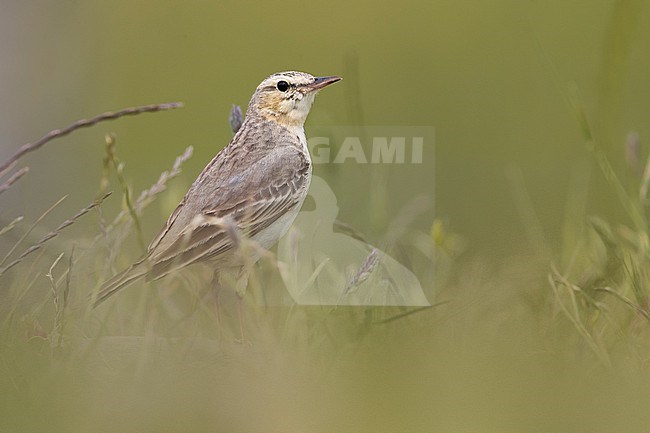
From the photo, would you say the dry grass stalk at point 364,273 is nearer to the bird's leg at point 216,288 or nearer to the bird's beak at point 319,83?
the bird's leg at point 216,288

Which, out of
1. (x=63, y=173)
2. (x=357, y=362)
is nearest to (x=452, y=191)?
(x=63, y=173)

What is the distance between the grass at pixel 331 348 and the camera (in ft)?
5.29

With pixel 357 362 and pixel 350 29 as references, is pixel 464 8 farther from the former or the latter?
pixel 357 362

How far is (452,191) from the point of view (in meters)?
4.68

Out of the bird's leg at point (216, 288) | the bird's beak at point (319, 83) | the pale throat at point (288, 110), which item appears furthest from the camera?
the pale throat at point (288, 110)

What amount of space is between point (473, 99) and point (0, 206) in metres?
3.08

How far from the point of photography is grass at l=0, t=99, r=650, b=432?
1612 mm

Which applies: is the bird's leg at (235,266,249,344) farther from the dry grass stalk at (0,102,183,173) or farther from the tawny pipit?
the dry grass stalk at (0,102,183,173)

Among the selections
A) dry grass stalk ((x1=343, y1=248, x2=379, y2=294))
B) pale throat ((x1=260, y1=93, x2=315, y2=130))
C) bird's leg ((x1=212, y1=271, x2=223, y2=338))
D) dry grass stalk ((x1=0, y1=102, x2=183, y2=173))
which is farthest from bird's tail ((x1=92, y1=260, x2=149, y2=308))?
pale throat ((x1=260, y1=93, x2=315, y2=130))

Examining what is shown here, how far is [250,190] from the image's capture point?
3.01m

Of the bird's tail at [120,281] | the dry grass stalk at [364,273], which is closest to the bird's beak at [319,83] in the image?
the dry grass stalk at [364,273]

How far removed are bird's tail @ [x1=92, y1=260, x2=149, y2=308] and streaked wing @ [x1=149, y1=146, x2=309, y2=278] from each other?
99 millimetres

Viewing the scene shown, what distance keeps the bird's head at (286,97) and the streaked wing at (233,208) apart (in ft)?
0.36

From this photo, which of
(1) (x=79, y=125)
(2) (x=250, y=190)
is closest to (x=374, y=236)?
(2) (x=250, y=190)
